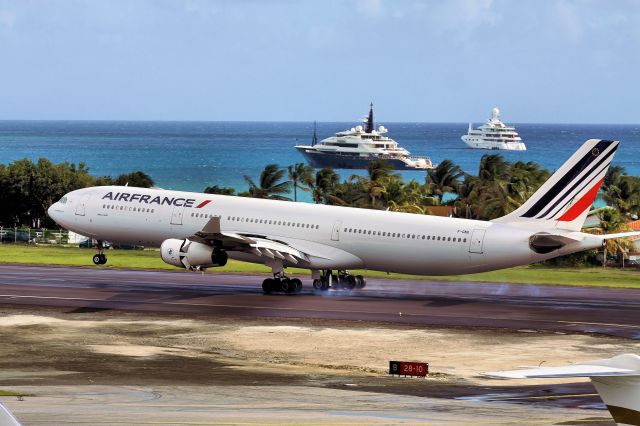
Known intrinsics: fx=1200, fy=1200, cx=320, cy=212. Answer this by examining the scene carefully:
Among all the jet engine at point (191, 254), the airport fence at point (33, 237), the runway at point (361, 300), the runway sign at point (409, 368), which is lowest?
the airport fence at point (33, 237)

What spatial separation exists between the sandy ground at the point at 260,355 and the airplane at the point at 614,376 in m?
11.9

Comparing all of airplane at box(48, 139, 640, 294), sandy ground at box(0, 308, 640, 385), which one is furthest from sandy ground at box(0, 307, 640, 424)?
airplane at box(48, 139, 640, 294)

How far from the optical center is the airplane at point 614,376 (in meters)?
15.9

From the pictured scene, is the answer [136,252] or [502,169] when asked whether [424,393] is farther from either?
[502,169]

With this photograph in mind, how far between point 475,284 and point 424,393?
3442 cm

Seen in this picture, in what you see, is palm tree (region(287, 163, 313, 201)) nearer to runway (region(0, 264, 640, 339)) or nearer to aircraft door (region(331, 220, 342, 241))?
runway (region(0, 264, 640, 339))

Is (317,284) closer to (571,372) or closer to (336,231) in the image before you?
(336,231)

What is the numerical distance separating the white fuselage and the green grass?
11.2 metres

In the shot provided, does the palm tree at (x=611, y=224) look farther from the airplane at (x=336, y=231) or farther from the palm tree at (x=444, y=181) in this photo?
the palm tree at (x=444, y=181)

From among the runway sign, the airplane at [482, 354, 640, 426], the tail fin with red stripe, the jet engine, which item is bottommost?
the runway sign

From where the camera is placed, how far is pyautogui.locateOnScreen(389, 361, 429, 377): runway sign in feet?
123

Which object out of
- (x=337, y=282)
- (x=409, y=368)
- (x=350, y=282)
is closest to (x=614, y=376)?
(x=409, y=368)

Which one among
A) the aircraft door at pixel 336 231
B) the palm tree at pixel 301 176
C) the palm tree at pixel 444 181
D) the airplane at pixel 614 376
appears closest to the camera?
the airplane at pixel 614 376

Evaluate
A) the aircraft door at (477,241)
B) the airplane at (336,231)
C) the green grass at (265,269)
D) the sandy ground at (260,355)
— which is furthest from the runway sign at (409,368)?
the green grass at (265,269)
